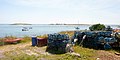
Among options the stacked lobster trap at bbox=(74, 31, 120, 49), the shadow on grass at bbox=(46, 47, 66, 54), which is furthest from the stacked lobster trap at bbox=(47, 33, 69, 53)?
the stacked lobster trap at bbox=(74, 31, 120, 49)

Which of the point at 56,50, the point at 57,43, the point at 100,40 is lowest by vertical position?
the point at 56,50

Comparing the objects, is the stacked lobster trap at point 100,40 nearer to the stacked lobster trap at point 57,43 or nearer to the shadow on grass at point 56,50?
the stacked lobster trap at point 57,43

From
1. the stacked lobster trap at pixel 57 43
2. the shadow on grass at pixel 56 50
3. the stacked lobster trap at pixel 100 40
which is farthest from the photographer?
the stacked lobster trap at pixel 100 40

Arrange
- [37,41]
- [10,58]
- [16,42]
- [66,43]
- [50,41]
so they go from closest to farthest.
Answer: [10,58] → [66,43] → [50,41] → [37,41] → [16,42]

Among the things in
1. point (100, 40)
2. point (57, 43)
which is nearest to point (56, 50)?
point (57, 43)

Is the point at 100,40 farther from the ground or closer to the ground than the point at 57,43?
farther from the ground

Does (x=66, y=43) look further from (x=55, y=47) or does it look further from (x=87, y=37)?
(x=87, y=37)

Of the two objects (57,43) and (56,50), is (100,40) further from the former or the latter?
(56,50)

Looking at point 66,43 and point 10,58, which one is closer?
point 10,58

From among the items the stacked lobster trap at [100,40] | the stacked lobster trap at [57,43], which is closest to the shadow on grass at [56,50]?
the stacked lobster trap at [57,43]

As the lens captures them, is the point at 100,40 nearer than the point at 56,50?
No

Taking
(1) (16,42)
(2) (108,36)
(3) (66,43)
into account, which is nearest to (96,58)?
(3) (66,43)

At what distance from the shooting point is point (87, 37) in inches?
777

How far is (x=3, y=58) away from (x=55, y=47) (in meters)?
4.93
